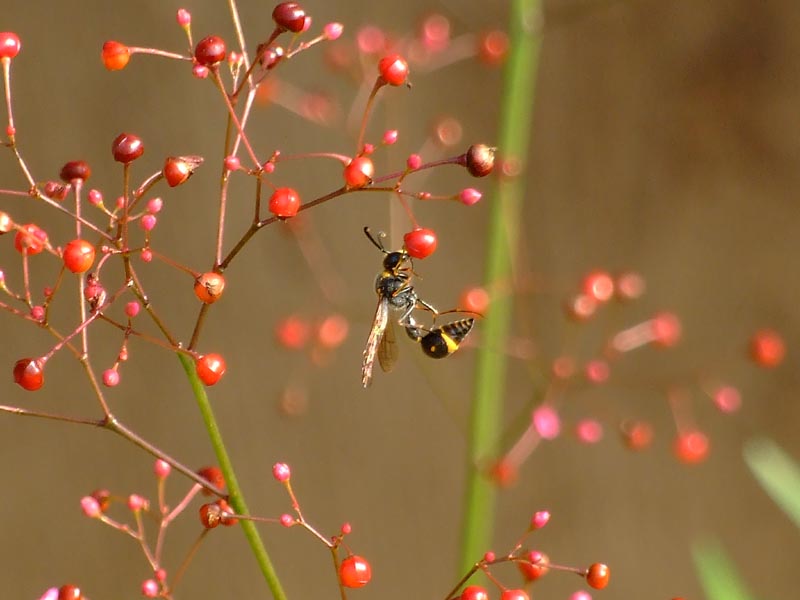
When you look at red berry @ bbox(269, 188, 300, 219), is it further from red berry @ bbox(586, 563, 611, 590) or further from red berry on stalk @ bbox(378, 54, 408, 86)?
red berry @ bbox(586, 563, 611, 590)

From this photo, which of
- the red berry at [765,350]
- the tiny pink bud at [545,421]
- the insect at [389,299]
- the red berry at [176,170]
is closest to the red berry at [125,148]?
the red berry at [176,170]

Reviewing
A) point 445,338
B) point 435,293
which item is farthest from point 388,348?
point 435,293

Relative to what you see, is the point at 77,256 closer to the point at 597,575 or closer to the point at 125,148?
the point at 125,148

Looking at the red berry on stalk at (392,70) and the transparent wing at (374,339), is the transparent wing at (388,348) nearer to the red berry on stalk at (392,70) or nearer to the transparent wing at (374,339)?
the transparent wing at (374,339)

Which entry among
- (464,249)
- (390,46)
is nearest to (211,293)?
(390,46)

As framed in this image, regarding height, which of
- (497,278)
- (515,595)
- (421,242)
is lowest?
(515,595)

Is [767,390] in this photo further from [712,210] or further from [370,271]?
[370,271]
